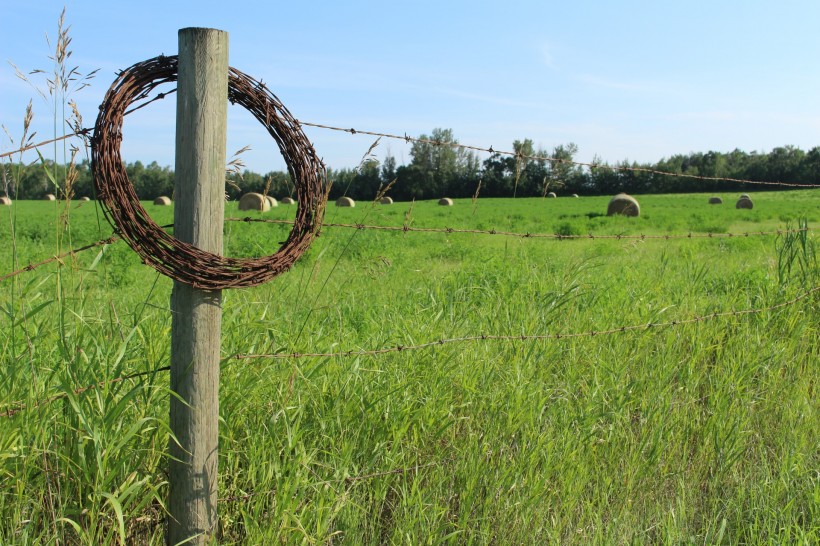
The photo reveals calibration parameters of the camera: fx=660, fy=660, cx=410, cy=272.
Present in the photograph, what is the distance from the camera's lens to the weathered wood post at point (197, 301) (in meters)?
2.18

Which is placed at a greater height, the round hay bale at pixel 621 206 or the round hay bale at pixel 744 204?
the round hay bale at pixel 744 204

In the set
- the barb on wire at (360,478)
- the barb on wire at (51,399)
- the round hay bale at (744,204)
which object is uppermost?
the round hay bale at (744,204)

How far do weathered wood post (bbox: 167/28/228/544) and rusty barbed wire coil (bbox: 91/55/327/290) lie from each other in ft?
0.23

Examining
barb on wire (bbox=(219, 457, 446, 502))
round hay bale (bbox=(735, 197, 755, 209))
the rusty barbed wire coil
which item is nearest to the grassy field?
barb on wire (bbox=(219, 457, 446, 502))

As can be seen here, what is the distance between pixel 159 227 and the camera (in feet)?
7.16

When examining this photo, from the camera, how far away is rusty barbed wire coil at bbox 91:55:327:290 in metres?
2.14

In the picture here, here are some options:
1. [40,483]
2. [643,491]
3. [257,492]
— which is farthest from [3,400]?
[643,491]

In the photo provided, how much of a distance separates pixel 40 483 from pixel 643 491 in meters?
2.52

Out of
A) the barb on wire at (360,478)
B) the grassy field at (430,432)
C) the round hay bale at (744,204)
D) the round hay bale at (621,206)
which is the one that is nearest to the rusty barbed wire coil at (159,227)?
the grassy field at (430,432)

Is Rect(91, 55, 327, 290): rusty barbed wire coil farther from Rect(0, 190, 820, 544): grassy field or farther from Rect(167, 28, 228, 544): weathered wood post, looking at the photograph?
Rect(0, 190, 820, 544): grassy field

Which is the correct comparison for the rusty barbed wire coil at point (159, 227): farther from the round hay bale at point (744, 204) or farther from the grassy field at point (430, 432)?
the round hay bale at point (744, 204)

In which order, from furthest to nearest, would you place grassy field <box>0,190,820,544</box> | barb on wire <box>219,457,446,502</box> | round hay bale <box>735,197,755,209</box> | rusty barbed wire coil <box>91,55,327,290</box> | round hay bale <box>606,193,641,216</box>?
round hay bale <box>735,197,755,209</box> → round hay bale <box>606,193,641,216</box> → barb on wire <box>219,457,446,502</box> → grassy field <box>0,190,820,544</box> → rusty barbed wire coil <box>91,55,327,290</box>

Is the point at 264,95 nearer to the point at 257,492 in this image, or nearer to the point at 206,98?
the point at 206,98

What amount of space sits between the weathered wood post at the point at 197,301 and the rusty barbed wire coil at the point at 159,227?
0.07 metres
